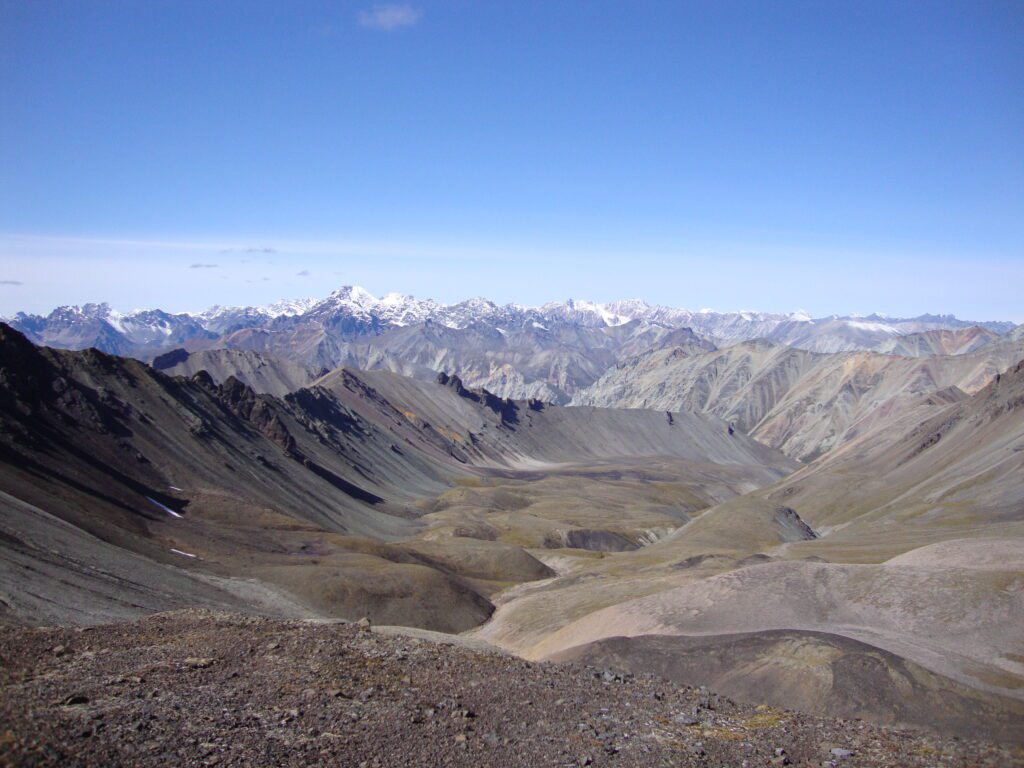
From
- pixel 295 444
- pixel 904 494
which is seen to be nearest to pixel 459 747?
pixel 295 444

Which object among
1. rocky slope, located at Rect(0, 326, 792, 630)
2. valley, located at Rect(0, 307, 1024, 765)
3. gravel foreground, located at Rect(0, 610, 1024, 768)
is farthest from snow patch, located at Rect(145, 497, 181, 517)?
gravel foreground, located at Rect(0, 610, 1024, 768)

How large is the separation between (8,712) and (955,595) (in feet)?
147

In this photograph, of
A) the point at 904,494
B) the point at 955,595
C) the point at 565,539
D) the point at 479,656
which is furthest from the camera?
the point at 904,494

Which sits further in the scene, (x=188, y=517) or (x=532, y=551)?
(x=532, y=551)

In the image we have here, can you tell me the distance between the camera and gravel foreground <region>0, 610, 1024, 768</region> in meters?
18.6

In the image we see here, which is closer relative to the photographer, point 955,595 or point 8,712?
point 8,712

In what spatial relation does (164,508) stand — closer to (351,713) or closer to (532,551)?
(532,551)

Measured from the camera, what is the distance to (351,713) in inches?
870

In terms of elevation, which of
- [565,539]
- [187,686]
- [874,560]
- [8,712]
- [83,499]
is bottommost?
[565,539]

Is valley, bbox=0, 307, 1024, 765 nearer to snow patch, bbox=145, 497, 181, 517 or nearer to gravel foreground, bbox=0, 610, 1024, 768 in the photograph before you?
snow patch, bbox=145, 497, 181, 517

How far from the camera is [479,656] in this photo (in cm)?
3183

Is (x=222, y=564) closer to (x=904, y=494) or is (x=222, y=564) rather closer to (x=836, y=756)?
(x=836, y=756)

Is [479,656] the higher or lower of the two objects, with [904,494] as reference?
higher

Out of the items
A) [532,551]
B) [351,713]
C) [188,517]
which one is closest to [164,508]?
[188,517]
